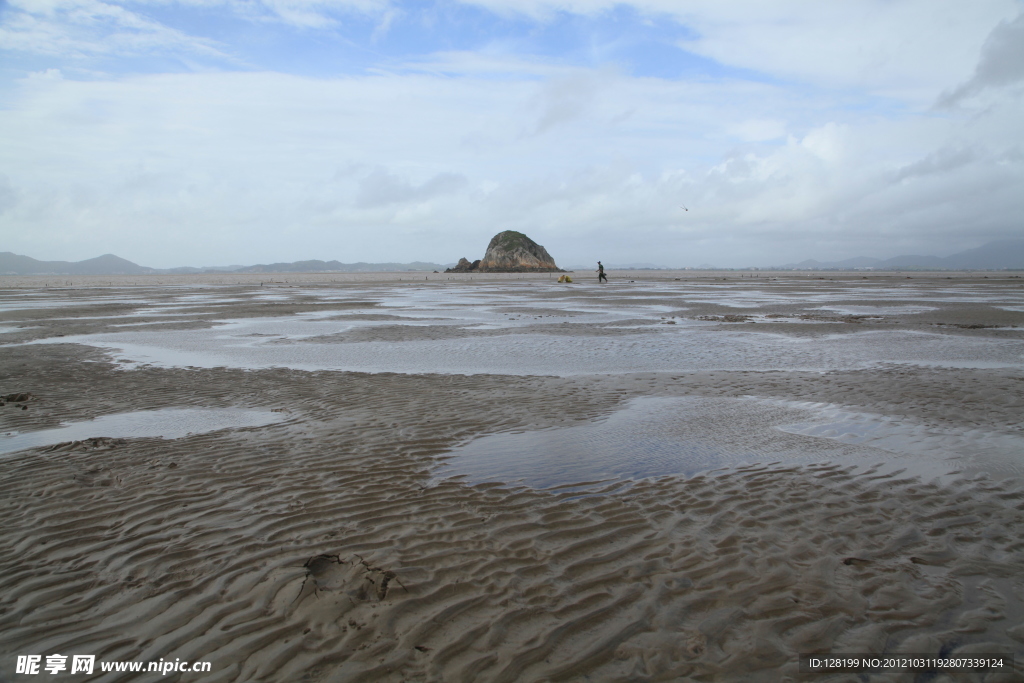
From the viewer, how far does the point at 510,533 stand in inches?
217

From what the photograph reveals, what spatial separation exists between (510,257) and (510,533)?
142 metres

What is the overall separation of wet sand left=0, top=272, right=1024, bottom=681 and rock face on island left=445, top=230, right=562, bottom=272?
134 metres

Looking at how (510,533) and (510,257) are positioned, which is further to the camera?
(510,257)

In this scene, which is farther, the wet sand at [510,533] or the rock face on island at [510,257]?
the rock face on island at [510,257]

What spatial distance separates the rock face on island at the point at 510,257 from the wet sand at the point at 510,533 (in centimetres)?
13369

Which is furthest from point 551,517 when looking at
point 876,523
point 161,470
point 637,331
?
point 637,331

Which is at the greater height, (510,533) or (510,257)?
(510,257)

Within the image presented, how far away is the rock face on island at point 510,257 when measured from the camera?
14550 centimetres

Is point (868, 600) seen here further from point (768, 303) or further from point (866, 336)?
point (768, 303)

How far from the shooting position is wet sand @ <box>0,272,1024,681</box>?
393 cm

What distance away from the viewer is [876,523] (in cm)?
567

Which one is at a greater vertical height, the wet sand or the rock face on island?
the rock face on island

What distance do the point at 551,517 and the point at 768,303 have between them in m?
33.5

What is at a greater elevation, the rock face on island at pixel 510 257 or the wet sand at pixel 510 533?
the rock face on island at pixel 510 257
